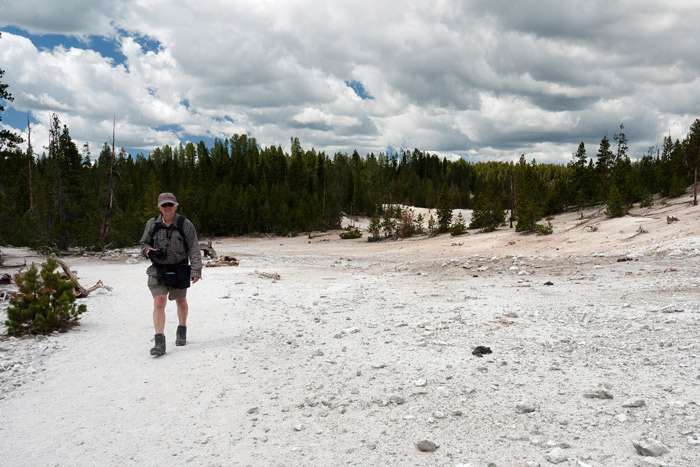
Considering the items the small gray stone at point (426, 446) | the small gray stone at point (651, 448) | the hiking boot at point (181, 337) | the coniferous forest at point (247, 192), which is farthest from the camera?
the coniferous forest at point (247, 192)

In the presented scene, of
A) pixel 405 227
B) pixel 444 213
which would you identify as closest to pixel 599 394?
pixel 444 213

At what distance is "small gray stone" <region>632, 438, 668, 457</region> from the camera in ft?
10.7

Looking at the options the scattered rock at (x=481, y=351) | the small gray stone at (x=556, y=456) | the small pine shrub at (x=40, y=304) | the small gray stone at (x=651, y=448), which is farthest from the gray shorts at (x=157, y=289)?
the small gray stone at (x=651, y=448)

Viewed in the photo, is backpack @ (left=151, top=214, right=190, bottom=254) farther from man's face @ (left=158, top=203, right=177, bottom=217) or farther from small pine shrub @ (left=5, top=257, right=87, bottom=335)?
small pine shrub @ (left=5, top=257, right=87, bottom=335)

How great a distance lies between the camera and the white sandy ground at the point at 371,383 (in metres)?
3.70

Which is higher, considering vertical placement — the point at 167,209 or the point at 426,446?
the point at 167,209

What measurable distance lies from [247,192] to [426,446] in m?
57.6

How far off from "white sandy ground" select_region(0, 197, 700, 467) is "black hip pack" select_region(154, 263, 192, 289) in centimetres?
106

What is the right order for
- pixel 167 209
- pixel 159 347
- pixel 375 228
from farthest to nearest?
pixel 375 228, pixel 167 209, pixel 159 347

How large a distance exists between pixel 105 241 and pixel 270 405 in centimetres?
2733

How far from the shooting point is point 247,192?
58.9 m

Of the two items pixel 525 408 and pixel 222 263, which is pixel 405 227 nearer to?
pixel 222 263

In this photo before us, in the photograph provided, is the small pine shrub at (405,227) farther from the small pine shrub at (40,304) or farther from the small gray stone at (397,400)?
the small gray stone at (397,400)

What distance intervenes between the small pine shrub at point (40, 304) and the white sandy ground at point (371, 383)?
40 centimetres
